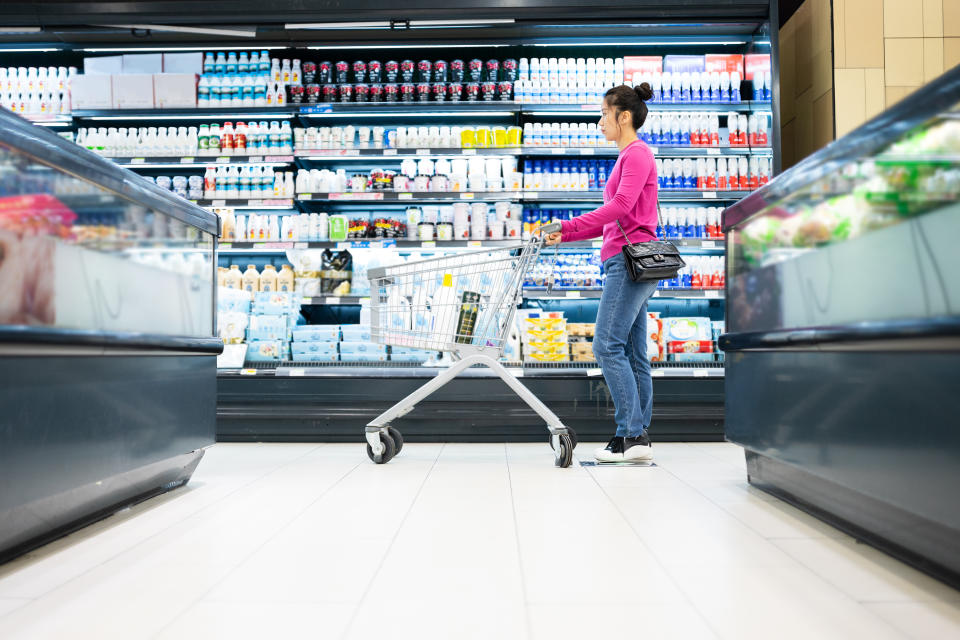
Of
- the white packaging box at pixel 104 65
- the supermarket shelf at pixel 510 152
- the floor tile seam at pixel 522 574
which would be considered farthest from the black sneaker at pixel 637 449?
the white packaging box at pixel 104 65

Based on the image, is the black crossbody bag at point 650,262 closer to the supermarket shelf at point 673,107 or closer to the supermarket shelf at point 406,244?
the supermarket shelf at point 406,244

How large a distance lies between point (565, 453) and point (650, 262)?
93cm

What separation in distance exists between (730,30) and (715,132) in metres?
0.69

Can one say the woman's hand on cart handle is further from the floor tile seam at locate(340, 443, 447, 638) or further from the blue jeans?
the floor tile seam at locate(340, 443, 447, 638)

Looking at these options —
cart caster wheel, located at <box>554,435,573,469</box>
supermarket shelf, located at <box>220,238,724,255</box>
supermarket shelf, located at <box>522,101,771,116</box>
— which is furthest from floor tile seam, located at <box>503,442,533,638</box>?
supermarket shelf, located at <box>522,101,771,116</box>

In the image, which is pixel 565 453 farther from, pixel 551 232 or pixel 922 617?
pixel 922 617

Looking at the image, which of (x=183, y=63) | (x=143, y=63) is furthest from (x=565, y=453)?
(x=143, y=63)

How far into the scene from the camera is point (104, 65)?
16.2 ft

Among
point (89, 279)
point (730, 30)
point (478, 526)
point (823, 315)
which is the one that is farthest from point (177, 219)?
point (730, 30)

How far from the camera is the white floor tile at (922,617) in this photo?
1313 millimetres

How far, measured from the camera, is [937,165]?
1507 mm

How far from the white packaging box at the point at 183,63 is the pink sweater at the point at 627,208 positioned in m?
3.12

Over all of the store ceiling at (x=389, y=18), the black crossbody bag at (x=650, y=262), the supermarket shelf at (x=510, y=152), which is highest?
the store ceiling at (x=389, y=18)

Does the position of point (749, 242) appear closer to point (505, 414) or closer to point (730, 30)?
point (505, 414)
